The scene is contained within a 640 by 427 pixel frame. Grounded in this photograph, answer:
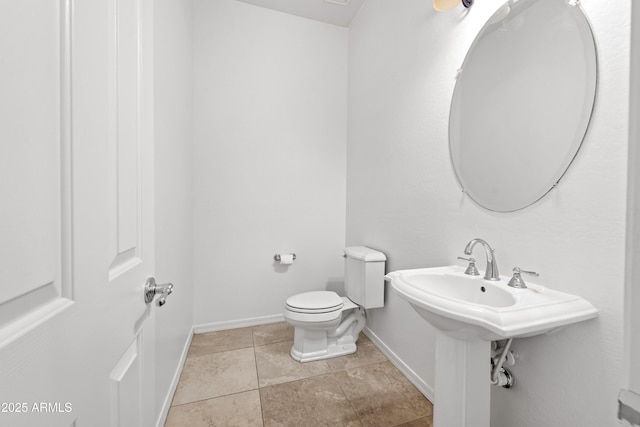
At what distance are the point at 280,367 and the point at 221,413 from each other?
0.44 m

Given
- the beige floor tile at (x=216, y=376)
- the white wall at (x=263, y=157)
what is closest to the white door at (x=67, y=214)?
the beige floor tile at (x=216, y=376)

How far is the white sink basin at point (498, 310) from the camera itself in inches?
28.6

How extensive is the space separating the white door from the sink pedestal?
1.01m

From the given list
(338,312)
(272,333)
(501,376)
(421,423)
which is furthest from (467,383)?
(272,333)

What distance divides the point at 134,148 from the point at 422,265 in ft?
4.73

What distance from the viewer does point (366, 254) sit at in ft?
6.03

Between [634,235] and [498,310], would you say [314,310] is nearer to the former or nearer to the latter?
[498,310]

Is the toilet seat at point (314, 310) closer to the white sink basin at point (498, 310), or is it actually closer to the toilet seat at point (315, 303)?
the toilet seat at point (315, 303)

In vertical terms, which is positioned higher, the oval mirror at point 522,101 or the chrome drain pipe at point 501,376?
the oval mirror at point 522,101

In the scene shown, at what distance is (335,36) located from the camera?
7.92ft

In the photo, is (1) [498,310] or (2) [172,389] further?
(2) [172,389]

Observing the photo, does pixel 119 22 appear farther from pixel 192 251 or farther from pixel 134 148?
pixel 192 251

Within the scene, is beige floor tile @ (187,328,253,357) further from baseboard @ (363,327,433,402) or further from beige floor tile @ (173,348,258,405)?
baseboard @ (363,327,433,402)

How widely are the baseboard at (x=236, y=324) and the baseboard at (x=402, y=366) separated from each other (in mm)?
827
